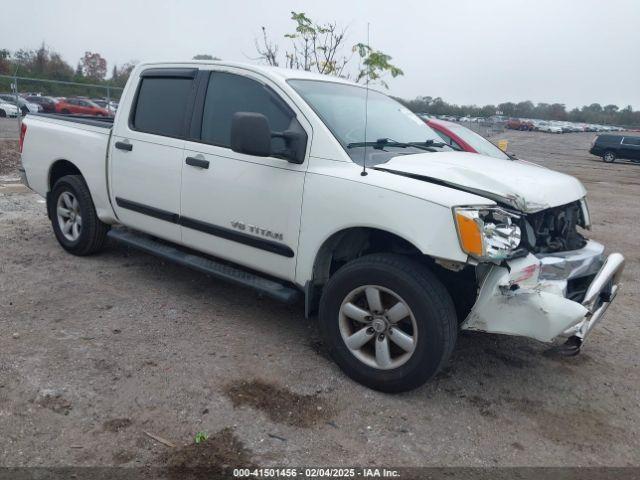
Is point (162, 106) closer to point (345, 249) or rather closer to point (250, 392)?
point (345, 249)

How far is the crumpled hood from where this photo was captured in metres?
3.23

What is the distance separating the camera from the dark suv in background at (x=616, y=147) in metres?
28.4

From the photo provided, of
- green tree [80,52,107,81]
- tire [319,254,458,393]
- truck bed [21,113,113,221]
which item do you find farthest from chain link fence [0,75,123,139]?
green tree [80,52,107,81]

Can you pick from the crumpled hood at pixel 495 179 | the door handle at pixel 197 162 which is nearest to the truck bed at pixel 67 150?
the door handle at pixel 197 162

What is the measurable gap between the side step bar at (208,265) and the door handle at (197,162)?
0.73 m

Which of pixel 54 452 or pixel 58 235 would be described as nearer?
pixel 54 452

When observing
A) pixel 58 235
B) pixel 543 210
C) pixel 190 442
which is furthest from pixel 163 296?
pixel 543 210

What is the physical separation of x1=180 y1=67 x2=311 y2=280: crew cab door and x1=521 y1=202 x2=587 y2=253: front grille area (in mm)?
1391

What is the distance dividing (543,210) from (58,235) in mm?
4490

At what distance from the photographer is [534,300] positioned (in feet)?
9.87

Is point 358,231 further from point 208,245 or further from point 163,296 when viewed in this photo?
point 163,296

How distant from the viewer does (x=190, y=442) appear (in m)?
2.80

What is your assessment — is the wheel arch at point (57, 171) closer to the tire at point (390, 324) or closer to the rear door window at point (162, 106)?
the rear door window at point (162, 106)

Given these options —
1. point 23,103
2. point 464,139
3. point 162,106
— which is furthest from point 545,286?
point 23,103
